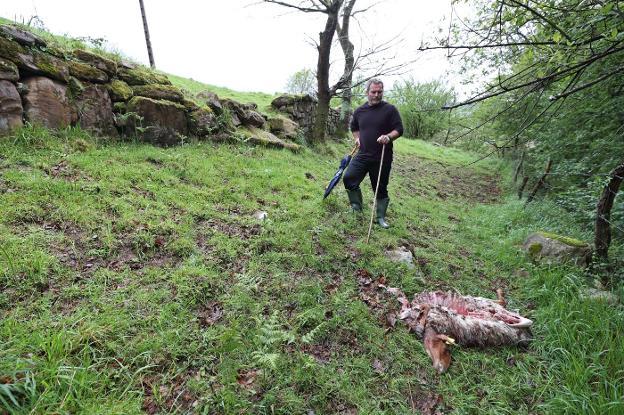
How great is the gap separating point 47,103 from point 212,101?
128 inches

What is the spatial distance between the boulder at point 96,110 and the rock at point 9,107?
0.83 metres

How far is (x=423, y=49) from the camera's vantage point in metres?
2.58

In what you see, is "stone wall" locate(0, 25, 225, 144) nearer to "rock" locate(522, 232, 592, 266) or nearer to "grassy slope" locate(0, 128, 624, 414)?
"grassy slope" locate(0, 128, 624, 414)

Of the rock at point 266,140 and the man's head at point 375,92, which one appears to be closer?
the man's head at point 375,92

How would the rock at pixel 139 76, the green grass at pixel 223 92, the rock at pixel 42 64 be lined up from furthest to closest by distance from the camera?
the green grass at pixel 223 92 < the rock at pixel 139 76 < the rock at pixel 42 64

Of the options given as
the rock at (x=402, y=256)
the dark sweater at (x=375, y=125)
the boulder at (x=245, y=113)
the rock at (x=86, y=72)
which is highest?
the rock at (x=86, y=72)

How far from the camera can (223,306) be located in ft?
10.1

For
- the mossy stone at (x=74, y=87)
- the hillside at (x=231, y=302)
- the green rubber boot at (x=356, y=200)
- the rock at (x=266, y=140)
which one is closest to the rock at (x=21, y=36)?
the hillside at (x=231, y=302)

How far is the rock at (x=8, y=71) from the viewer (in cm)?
448

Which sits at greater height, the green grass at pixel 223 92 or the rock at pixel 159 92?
the green grass at pixel 223 92

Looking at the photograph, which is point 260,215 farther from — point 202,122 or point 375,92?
point 202,122

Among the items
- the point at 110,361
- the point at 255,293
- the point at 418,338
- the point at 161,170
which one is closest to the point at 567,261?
the point at 418,338

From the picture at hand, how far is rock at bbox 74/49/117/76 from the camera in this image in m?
5.61

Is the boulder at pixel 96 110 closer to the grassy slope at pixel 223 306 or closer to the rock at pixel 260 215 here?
the grassy slope at pixel 223 306
